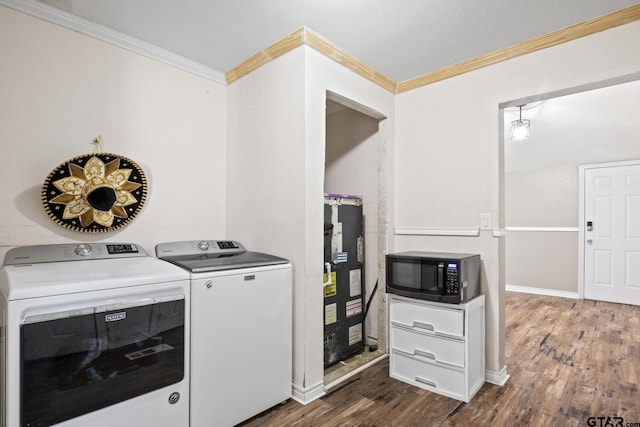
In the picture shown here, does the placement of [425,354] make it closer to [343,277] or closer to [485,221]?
[343,277]

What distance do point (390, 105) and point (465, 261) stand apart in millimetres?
1538

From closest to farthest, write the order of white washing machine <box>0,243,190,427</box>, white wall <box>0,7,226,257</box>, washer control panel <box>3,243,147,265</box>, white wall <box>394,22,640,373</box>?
white washing machine <box>0,243,190,427</box> → washer control panel <box>3,243,147,265</box> → white wall <box>0,7,226,257</box> → white wall <box>394,22,640,373</box>

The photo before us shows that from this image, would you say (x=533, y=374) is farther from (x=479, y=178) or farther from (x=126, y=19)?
(x=126, y=19)

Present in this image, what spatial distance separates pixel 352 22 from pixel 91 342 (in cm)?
224

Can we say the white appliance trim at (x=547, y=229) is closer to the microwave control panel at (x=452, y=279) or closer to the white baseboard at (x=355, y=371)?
the white baseboard at (x=355, y=371)

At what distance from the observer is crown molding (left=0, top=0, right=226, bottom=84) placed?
6.25 feet

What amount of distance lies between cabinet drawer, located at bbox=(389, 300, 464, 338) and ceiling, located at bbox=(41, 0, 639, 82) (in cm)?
187

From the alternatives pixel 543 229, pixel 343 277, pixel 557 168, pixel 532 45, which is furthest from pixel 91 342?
pixel 557 168

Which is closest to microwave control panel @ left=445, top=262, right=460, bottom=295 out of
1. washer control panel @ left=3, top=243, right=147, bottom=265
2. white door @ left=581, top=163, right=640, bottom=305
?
washer control panel @ left=3, top=243, right=147, bottom=265

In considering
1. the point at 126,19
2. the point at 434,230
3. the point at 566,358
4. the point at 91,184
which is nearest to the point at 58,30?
the point at 126,19

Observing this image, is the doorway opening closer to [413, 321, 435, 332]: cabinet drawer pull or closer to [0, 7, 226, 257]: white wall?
[413, 321, 435, 332]: cabinet drawer pull

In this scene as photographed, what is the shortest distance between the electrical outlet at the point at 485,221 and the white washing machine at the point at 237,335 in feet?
4.92

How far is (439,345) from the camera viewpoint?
2.26 meters

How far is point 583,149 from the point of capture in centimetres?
479
